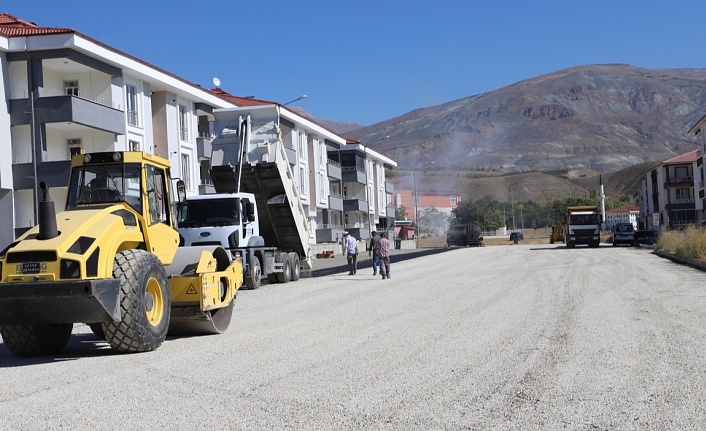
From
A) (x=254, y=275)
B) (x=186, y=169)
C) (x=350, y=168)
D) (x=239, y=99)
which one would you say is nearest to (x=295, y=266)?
(x=254, y=275)

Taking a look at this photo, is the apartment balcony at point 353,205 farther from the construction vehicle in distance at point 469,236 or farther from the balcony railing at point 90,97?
the balcony railing at point 90,97

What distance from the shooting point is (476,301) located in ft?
60.6

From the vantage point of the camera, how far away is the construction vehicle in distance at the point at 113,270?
10461 mm

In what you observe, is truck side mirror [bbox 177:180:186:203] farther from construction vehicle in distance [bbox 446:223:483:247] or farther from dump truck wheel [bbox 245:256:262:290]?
construction vehicle in distance [bbox 446:223:483:247]

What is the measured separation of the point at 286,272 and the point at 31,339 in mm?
16875

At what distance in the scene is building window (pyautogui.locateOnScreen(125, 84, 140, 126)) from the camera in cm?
4016

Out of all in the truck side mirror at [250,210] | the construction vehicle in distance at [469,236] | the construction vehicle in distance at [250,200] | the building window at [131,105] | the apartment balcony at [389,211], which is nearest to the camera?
the construction vehicle in distance at [250,200]

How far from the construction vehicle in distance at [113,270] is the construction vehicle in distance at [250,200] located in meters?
10.1

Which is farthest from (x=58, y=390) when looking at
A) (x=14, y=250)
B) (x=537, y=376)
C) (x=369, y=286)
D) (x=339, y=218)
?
(x=339, y=218)

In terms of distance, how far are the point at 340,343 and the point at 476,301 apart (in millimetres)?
7008

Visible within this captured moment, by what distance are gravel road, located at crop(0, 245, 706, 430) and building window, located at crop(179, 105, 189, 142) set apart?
2999 cm

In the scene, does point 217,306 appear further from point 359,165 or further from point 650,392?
point 359,165

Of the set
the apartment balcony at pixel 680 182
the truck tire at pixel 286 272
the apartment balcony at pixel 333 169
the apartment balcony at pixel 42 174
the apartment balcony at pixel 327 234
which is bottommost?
the truck tire at pixel 286 272

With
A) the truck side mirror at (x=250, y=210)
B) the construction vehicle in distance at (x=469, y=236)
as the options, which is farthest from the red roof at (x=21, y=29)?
the construction vehicle in distance at (x=469, y=236)
